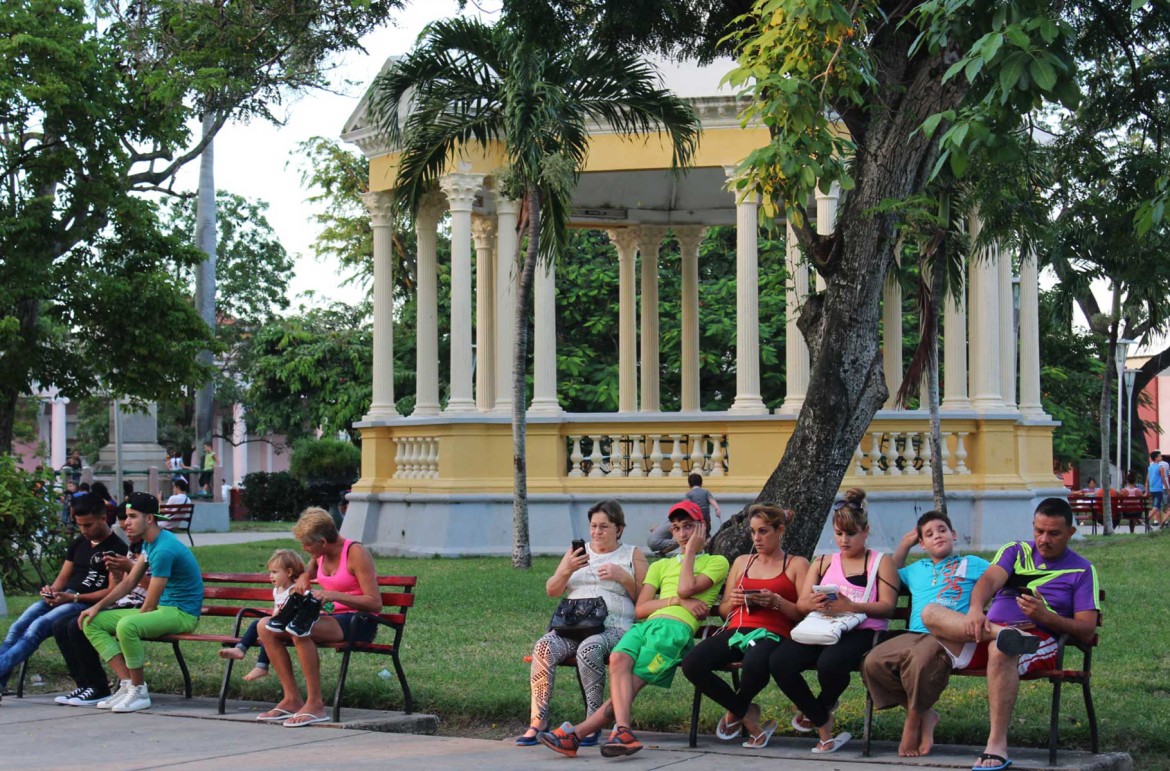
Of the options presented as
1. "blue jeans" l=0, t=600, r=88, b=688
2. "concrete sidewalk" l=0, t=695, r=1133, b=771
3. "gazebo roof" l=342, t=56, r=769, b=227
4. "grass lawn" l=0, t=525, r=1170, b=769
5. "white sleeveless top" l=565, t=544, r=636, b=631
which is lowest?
"concrete sidewalk" l=0, t=695, r=1133, b=771

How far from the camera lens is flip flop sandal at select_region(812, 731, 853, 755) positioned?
27.7ft

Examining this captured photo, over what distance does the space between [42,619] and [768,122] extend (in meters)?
5.86

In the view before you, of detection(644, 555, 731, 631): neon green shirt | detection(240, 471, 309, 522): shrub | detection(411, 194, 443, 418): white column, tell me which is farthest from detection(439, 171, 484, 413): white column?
detection(240, 471, 309, 522): shrub

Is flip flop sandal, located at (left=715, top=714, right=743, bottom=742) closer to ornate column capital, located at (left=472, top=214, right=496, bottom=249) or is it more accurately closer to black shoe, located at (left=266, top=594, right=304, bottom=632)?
black shoe, located at (left=266, top=594, right=304, bottom=632)

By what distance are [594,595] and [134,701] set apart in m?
3.22

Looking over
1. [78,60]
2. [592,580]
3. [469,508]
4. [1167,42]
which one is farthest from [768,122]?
[469,508]

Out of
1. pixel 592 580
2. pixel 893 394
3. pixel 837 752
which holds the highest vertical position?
pixel 893 394

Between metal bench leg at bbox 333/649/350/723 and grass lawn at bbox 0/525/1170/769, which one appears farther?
metal bench leg at bbox 333/649/350/723

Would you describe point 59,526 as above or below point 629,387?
below

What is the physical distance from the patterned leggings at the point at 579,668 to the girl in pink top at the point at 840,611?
0.99 meters

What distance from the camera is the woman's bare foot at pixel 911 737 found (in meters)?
8.21

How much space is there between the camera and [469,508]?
2448 cm

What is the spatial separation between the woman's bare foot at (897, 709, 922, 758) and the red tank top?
0.86 meters

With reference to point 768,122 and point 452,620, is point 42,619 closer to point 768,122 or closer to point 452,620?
point 452,620
